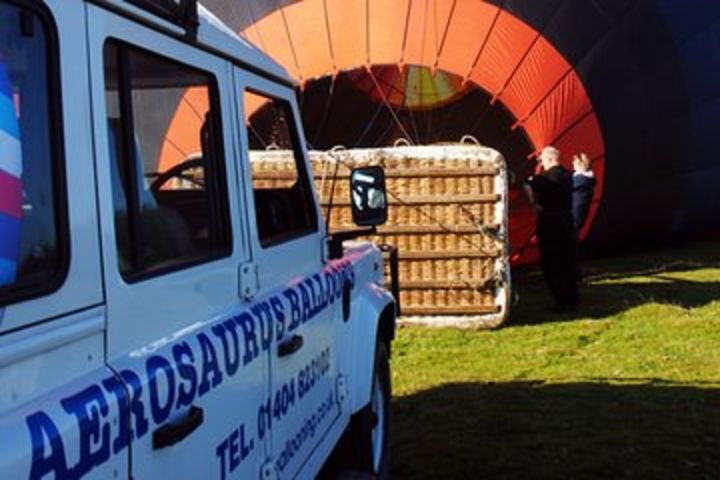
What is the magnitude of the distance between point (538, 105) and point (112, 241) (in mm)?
10798

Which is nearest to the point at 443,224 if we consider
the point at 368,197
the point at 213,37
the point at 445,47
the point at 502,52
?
the point at 445,47

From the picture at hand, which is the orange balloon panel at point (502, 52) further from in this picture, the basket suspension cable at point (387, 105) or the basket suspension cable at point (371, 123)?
the basket suspension cable at point (371, 123)

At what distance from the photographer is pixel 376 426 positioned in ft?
16.8

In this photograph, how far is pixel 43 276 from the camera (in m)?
1.89

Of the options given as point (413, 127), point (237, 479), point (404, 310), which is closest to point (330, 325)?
point (237, 479)

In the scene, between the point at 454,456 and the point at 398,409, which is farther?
the point at 398,409

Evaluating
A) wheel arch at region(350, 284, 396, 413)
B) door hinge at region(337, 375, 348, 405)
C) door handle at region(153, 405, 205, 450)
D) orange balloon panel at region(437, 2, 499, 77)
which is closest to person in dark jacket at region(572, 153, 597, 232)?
orange balloon panel at region(437, 2, 499, 77)

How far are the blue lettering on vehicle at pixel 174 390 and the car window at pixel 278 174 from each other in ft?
0.82

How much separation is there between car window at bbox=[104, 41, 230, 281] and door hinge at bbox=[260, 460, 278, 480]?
638 millimetres

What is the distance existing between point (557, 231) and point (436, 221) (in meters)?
1.54

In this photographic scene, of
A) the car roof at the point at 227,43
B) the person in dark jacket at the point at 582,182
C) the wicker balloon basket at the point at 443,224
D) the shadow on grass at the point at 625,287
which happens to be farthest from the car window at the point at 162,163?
the person in dark jacket at the point at 582,182

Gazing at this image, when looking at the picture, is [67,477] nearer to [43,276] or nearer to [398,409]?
[43,276]

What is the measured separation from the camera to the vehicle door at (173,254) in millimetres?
2143

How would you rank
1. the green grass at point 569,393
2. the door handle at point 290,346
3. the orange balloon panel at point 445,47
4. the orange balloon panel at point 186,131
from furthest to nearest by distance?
the orange balloon panel at point 445,47
the green grass at point 569,393
the door handle at point 290,346
the orange balloon panel at point 186,131
